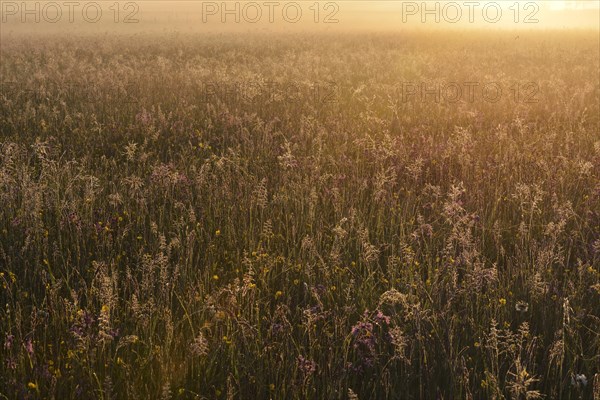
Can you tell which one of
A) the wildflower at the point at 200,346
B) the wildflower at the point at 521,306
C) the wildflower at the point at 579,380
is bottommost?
the wildflower at the point at 579,380

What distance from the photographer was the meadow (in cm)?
261

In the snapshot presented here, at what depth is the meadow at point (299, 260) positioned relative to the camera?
2605 mm

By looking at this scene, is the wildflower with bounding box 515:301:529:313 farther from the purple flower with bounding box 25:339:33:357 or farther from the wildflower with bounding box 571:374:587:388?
the purple flower with bounding box 25:339:33:357

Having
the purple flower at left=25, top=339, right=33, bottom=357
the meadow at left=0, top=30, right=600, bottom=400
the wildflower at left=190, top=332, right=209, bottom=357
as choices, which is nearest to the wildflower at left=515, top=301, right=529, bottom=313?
the meadow at left=0, top=30, right=600, bottom=400

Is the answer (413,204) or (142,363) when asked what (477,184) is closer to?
(413,204)

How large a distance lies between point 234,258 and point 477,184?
221 centimetres

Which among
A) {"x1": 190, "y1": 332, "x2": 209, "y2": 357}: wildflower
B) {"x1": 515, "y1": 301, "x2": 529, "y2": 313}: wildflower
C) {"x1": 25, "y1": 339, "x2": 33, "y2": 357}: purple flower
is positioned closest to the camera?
{"x1": 190, "y1": 332, "x2": 209, "y2": 357}: wildflower

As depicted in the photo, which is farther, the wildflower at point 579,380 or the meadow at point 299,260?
the meadow at point 299,260

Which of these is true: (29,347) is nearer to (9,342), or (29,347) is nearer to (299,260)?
(9,342)

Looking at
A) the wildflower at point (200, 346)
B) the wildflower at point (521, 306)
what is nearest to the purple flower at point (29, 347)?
the wildflower at point (200, 346)

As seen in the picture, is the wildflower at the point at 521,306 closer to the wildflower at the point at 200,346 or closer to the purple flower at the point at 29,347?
the wildflower at the point at 200,346

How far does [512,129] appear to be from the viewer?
740 cm

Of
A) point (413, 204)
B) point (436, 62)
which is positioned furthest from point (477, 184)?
point (436, 62)

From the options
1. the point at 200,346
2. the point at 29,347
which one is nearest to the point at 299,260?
the point at 200,346
